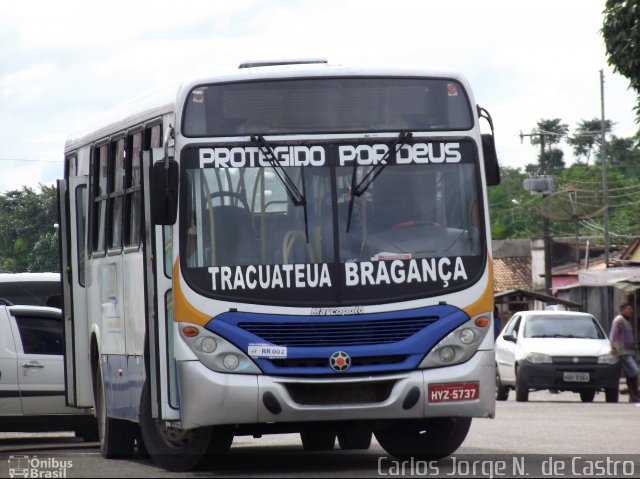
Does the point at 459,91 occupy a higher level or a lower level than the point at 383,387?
higher

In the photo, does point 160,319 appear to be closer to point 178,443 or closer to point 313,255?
point 178,443

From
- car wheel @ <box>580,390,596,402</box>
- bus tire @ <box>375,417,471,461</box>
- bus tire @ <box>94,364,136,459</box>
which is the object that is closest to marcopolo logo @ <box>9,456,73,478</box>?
bus tire @ <box>94,364,136,459</box>

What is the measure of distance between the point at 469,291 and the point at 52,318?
7.20 meters

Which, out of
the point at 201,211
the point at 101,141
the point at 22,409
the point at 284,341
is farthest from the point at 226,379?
the point at 22,409

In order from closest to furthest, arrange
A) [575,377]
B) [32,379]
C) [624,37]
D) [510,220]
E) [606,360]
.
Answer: [32,379]
[624,37]
[575,377]
[606,360]
[510,220]

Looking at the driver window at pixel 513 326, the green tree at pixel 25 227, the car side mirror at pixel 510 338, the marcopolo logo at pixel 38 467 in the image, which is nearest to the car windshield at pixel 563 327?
the car side mirror at pixel 510 338

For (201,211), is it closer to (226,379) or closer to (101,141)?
(226,379)

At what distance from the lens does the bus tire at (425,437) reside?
12.5 m

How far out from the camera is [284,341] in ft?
37.0

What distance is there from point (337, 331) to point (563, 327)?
57.6 ft

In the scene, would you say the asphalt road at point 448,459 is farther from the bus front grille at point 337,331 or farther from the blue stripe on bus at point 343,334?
the bus front grille at point 337,331

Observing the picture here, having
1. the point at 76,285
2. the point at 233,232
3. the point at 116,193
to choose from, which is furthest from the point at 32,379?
→ the point at 233,232

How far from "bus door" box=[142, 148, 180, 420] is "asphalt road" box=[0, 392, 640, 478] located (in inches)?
21.2

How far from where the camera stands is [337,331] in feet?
37.3
